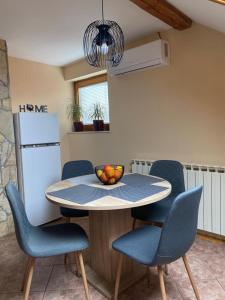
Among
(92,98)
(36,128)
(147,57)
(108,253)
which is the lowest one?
(108,253)

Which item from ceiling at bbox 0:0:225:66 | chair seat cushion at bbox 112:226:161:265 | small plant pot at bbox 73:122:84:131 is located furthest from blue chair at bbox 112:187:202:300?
small plant pot at bbox 73:122:84:131

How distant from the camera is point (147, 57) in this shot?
9.45 ft

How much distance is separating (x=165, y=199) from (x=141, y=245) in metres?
0.86

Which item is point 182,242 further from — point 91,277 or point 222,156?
point 222,156

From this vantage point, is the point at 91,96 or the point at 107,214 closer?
the point at 107,214

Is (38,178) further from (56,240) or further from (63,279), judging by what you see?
(56,240)

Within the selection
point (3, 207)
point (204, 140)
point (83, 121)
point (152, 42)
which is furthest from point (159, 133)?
point (3, 207)

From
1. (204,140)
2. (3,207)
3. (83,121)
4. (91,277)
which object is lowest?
(91,277)

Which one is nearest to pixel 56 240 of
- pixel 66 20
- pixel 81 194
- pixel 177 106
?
pixel 81 194

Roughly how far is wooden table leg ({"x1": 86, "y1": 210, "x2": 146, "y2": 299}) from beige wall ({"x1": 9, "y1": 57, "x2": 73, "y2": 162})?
240cm

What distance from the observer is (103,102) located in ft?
12.8

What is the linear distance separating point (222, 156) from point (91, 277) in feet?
5.76

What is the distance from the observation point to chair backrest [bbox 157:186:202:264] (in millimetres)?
1319

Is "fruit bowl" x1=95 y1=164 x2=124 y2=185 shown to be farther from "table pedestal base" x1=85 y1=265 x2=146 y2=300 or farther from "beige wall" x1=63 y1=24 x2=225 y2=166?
"beige wall" x1=63 y1=24 x2=225 y2=166
